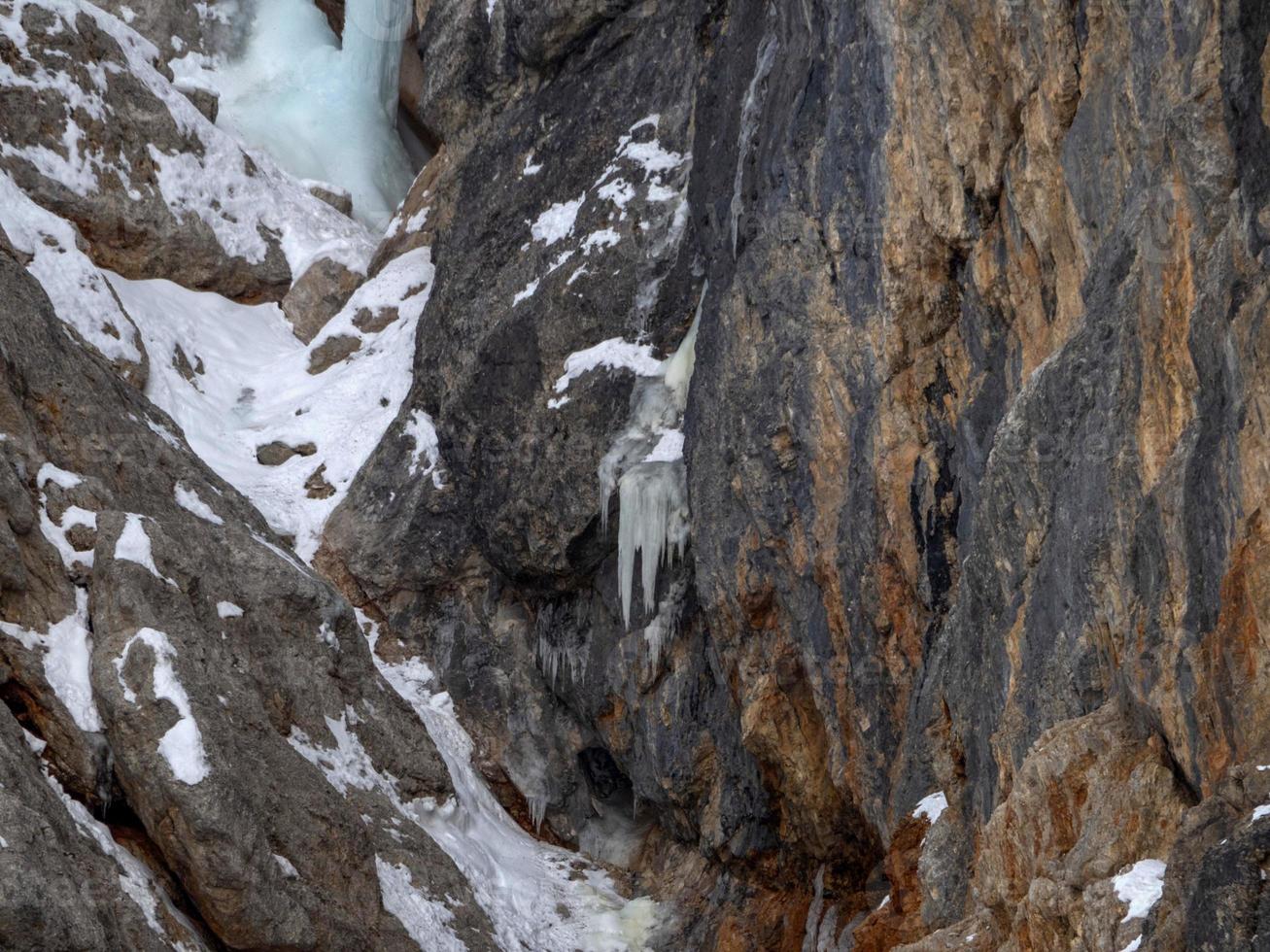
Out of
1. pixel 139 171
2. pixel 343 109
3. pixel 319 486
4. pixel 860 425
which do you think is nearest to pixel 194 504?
pixel 319 486

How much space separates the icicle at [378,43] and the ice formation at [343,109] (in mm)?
17

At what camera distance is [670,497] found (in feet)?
58.5

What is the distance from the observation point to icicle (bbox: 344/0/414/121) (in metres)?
28.0

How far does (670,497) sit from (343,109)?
13.9 m

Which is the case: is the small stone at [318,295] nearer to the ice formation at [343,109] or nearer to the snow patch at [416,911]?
the ice formation at [343,109]

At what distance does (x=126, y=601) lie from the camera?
14.7 m

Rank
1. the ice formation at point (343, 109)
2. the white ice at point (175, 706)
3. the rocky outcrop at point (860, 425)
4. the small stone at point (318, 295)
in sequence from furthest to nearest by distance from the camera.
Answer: the ice formation at point (343, 109) < the small stone at point (318, 295) < the white ice at point (175, 706) < the rocky outcrop at point (860, 425)

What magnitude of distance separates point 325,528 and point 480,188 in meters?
5.63

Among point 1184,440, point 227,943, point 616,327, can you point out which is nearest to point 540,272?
point 616,327

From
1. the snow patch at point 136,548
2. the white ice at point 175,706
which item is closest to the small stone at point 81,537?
the snow patch at point 136,548

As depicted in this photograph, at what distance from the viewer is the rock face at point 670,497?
27.2 feet

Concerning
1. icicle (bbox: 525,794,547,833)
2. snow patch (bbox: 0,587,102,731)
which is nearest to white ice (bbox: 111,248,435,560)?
icicle (bbox: 525,794,547,833)

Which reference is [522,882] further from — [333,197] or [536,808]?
[333,197]

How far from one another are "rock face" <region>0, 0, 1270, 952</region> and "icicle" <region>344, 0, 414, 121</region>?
7.69ft
